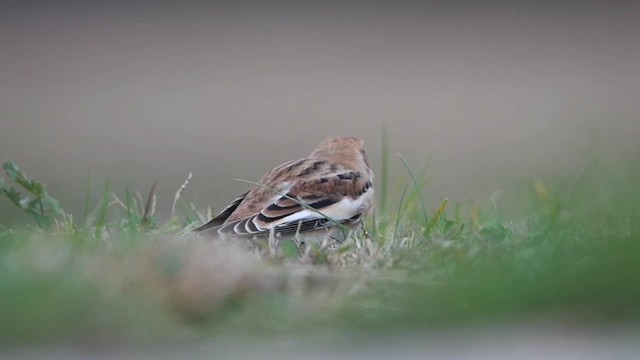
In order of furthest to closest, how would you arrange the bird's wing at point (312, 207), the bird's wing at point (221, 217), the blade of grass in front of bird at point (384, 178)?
the blade of grass in front of bird at point (384, 178) < the bird's wing at point (221, 217) < the bird's wing at point (312, 207)

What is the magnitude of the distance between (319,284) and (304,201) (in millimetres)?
2175

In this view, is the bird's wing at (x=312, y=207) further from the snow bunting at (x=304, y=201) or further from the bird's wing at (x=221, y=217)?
the bird's wing at (x=221, y=217)

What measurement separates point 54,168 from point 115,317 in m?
9.55

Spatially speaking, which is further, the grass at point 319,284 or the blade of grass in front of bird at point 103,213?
the blade of grass in front of bird at point 103,213

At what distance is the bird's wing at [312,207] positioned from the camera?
271 inches

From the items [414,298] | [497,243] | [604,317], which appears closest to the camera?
[604,317]

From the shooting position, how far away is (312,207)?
23.3 ft

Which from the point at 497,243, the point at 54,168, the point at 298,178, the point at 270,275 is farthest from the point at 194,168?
the point at 270,275

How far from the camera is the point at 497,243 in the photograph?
6238 millimetres

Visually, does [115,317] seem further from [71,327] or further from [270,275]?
[270,275]

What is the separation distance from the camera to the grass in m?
4.26

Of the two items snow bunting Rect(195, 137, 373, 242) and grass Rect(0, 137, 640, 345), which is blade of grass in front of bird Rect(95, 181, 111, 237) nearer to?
snow bunting Rect(195, 137, 373, 242)

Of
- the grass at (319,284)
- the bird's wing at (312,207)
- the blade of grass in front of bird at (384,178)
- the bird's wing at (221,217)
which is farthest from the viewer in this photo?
the blade of grass in front of bird at (384,178)

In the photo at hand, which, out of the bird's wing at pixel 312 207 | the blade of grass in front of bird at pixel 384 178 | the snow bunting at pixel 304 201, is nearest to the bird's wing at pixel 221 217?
the snow bunting at pixel 304 201
